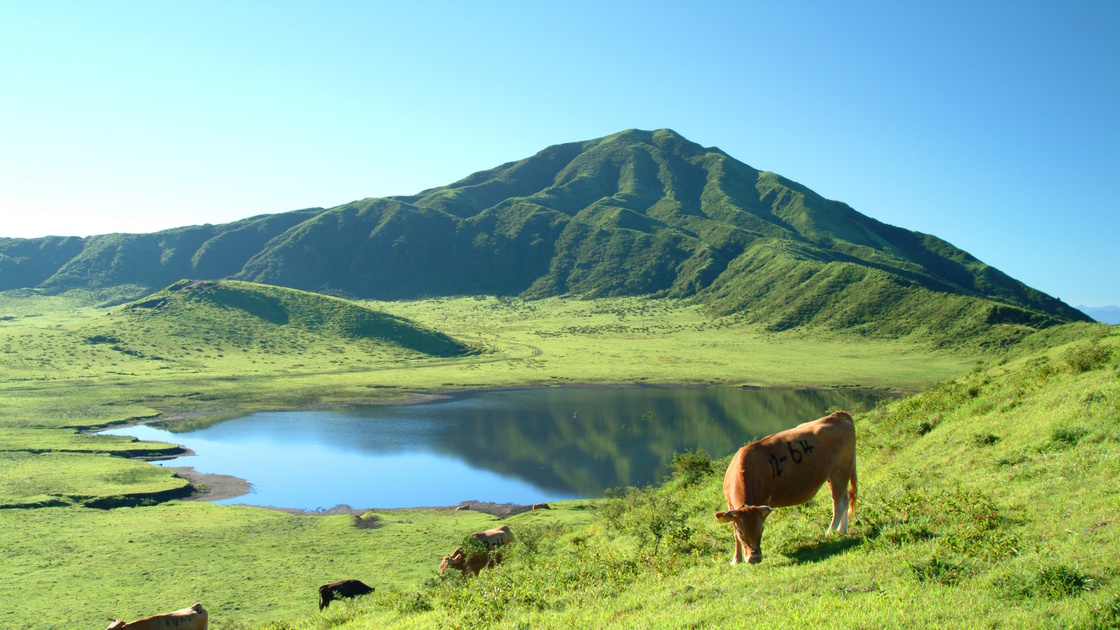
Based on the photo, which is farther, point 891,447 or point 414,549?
point 414,549

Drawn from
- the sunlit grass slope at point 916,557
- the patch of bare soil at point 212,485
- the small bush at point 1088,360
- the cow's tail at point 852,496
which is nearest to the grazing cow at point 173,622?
the sunlit grass slope at point 916,557

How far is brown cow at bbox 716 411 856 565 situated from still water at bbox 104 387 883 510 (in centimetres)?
2500

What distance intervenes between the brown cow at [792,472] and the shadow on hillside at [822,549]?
0.42 metres

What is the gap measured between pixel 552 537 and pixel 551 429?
36.0 meters

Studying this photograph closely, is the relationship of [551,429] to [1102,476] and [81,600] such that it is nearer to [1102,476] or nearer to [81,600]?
[81,600]

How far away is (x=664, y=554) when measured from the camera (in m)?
13.2

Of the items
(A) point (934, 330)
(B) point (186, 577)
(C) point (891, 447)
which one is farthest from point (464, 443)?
(A) point (934, 330)

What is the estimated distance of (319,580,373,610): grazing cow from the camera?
21516 millimetres

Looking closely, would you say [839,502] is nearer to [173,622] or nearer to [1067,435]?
[1067,435]

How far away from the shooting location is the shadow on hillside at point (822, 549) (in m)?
10.6

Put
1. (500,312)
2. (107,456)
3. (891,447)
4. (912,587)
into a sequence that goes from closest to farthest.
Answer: (912,587), (891,447), (107,456), (500,312)

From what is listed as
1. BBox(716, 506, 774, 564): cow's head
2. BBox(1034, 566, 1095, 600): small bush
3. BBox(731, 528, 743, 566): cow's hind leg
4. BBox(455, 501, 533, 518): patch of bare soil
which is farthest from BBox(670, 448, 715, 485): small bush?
BBox(1034, 566, 1095, 600): small bush

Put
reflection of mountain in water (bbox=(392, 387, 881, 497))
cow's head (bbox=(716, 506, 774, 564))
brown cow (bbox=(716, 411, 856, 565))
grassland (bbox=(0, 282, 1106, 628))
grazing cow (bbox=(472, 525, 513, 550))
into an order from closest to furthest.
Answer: grassland (bbox=(0, 282, 1106, 628))
cow's head (bbox=(716, 506, 774, 564))
brown cow (bbox=(716, 411, 856, 565))
grazing cow (bbox=(472, 525, 513, 550))
reflection of mountain in water (bbox=(392, 387, 881, 497))

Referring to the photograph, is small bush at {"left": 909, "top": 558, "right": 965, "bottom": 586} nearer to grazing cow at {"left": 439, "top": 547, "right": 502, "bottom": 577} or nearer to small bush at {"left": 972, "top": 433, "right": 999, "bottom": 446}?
small bush at {"left": 972, "top": 433, "right": 999, "bottom": 446}
